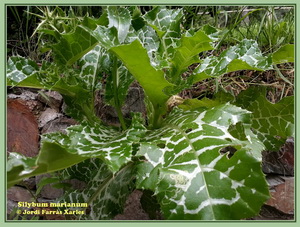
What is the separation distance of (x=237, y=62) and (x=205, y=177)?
387mm

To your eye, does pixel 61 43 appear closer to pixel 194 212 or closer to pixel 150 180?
pixel 150 180

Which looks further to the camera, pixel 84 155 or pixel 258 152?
pixel 258 152

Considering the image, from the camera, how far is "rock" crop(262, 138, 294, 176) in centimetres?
131

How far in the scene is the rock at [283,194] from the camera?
1303 mm

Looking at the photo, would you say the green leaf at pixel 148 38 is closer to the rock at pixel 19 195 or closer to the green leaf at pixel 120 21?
the green leaf at pixel 120 21

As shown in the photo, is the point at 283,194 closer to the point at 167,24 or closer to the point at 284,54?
the point at 284,54

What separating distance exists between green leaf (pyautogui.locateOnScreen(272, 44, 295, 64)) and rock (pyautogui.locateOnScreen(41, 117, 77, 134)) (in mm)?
859

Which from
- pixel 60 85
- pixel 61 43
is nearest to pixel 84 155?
pixel 60 85

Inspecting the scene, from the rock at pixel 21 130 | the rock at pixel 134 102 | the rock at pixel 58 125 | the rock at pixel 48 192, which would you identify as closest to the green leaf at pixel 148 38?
the rock at pixel 134 102

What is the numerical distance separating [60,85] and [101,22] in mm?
248

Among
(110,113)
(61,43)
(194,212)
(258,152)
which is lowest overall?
(194,212)

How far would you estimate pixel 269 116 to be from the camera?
119 cm

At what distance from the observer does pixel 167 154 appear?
89 cm

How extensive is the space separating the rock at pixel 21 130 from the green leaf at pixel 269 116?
0.87 m
